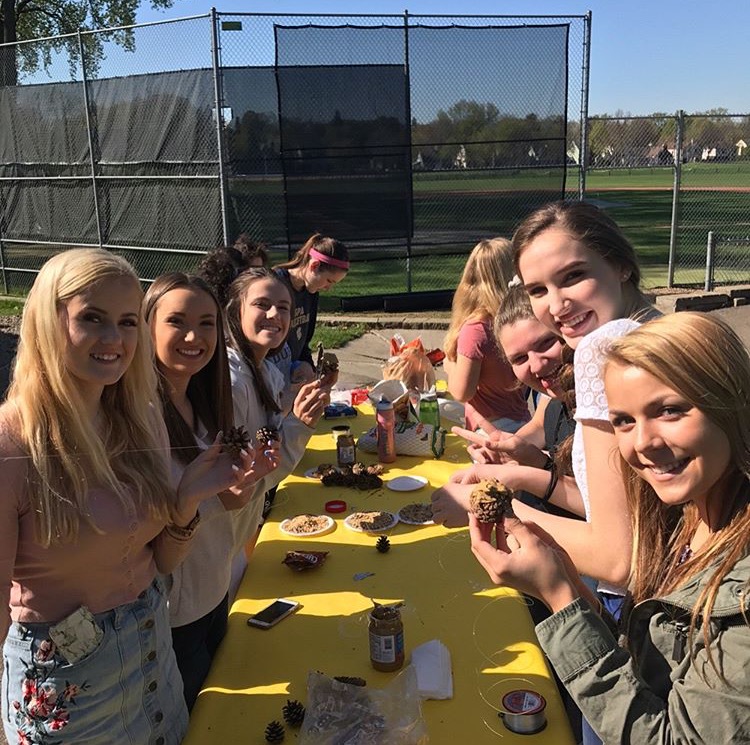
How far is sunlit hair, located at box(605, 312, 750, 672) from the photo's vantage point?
1417 mm

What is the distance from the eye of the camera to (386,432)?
395cm

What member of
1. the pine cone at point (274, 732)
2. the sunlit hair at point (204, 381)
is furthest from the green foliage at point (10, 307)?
the pine cone at point (274, 732)

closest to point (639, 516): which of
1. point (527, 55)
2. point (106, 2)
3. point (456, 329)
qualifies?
point (456, 329)

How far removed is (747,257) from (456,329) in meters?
12.7

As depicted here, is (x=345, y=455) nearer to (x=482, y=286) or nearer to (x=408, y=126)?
(x=482, y=286)

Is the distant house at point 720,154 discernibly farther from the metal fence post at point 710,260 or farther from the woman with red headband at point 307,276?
the woman with red headband at point 307,276

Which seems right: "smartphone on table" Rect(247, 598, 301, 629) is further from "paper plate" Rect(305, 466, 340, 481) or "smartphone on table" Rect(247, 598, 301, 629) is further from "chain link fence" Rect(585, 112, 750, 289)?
"chain link fence" Rect(585, 112, 750, 289)

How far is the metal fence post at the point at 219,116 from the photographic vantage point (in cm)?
846

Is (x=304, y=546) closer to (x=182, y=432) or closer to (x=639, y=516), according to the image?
(x=182, y=432)

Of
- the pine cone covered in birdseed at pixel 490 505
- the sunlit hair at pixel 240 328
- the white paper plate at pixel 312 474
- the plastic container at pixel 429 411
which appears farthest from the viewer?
the plastic container at pixel 429 411

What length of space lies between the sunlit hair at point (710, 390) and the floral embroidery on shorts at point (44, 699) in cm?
144

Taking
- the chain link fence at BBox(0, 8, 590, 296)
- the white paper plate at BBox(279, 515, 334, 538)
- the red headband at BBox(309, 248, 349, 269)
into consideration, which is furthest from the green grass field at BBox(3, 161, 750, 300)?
the white paper plate at BBox(279, 515, 334, 538)

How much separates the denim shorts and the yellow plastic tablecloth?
5.8 inches

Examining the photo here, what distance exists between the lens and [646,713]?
142 cm
